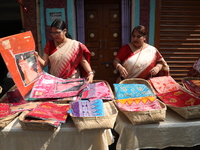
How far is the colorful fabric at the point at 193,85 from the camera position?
6.88 ft

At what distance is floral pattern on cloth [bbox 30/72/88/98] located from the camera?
194cm

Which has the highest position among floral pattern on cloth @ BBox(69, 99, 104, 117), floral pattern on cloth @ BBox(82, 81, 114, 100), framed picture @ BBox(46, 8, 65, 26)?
framed picture @ BBox(46, 8, 65, 26)

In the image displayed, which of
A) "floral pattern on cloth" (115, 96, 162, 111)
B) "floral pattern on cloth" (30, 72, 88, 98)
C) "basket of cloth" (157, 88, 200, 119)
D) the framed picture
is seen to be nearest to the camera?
"basket of cloth" (157, 88, 200, 119)

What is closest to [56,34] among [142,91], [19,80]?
[19,80]

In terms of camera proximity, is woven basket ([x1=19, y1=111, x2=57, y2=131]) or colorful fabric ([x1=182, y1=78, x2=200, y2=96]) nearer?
woven basket ([x1=19, y1=111, x2=57, y2=131])

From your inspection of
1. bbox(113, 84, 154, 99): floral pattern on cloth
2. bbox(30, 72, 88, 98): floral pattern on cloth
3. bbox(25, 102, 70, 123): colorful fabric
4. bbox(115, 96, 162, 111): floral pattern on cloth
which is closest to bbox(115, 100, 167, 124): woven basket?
bbox(115, 96, 162, 111): floral pattern on cloth

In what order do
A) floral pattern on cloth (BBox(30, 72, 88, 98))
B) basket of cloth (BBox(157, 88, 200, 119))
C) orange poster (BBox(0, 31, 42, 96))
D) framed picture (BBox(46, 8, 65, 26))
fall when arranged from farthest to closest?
framed picture (BBox(46, 8, 65, 26)), floral pattern on cloth (BBox(30, 72, 88, 98)), orange poster (BBox(0, 31, 42, 96)), basket of cloth (BBox(157, 88, 200, 119))

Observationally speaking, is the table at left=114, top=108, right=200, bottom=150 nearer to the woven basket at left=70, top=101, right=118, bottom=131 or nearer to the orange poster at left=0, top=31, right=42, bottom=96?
the woven basket at left=70, top=101, right=118, bottom=131

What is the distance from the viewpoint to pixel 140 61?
244cm

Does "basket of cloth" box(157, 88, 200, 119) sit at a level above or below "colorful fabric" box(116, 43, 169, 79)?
below

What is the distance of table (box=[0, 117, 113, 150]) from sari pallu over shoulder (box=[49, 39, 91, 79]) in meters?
0.96

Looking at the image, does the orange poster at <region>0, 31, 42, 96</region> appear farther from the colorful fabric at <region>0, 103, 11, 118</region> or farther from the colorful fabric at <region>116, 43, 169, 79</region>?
the colorful fabric at <region>116, 43, 169, 79</region>

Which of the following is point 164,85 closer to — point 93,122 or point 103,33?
point 93,122

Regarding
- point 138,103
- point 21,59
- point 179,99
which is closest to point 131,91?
point 138,103
